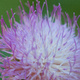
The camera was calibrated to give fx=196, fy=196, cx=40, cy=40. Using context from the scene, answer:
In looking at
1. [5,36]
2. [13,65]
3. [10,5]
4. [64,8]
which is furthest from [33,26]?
[64,8]

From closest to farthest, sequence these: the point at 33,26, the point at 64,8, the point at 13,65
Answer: the point at 13,65 → the point at 33,26 → the point at 64,8

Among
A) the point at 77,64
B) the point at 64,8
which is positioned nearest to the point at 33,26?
the point at 77,64

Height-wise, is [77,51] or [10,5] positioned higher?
[10,5]

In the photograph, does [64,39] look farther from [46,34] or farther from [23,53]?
[23,53]

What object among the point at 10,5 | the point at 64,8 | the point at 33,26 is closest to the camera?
the point at 33,26

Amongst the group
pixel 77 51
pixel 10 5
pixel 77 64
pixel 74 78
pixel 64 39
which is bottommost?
pixel 74 78

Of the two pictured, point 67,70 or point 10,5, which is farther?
point 10,5

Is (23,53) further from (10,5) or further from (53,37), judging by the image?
(10,5)
